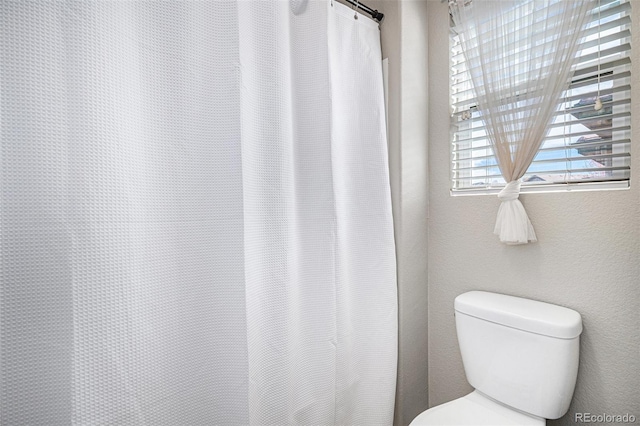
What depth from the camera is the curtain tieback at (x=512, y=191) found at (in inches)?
46.0

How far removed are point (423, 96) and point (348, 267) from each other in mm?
890

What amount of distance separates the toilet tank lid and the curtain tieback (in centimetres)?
39

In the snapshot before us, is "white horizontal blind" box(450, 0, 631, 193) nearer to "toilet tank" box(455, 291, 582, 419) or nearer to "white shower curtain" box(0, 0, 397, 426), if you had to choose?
"toilet tank" box(455, 291, 582, 419)

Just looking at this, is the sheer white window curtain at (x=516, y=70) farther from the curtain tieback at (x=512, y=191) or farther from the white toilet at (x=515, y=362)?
the white toilet at (x=515, y=362)

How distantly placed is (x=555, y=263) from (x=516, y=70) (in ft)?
2.41

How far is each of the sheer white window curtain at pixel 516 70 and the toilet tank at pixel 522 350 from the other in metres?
0.26

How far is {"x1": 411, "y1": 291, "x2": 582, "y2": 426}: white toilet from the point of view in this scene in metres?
0.97

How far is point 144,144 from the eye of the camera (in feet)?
2.58

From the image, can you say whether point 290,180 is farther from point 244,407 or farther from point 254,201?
point 244,407

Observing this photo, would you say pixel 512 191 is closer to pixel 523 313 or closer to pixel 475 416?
pixel 523 313

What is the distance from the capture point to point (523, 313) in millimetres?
1048

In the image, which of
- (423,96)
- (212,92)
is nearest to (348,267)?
(212,92)

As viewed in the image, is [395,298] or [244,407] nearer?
[244,407]

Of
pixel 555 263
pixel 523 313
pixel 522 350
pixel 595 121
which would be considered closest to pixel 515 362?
pixel 522 350
